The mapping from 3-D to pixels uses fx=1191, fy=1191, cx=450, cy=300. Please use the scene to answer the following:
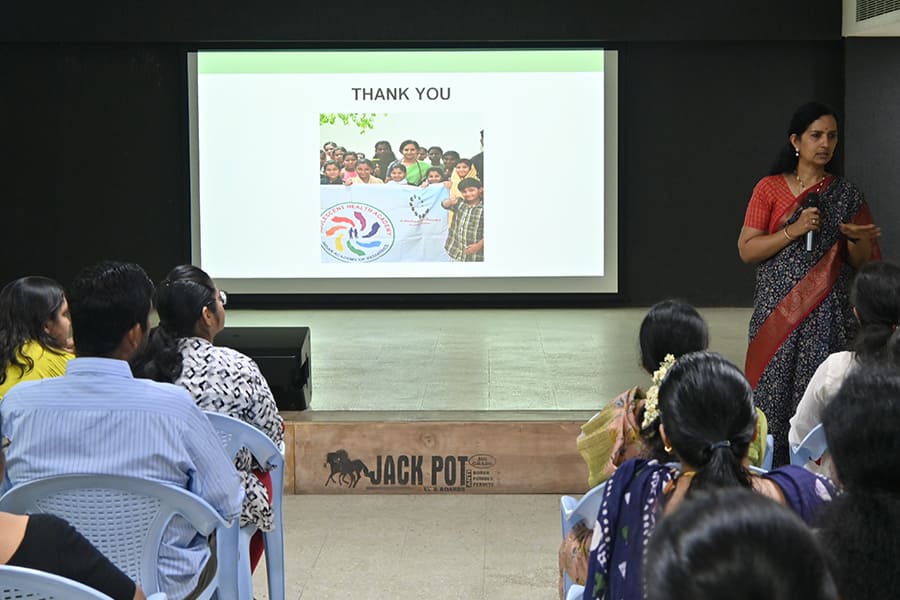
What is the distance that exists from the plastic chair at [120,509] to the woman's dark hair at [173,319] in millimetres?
618

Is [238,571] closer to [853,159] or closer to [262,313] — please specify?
[262,313]

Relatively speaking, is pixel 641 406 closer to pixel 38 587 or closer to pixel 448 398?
pixel 38 587

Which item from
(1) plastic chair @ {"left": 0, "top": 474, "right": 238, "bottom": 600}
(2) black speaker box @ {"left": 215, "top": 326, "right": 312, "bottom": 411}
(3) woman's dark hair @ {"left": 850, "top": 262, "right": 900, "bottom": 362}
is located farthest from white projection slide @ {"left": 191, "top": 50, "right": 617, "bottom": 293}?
(1) plastic chair @ {"left": 0, "top": 474, "right": 238, "bottom": 600}

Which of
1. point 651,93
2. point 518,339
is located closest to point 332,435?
point 518,339

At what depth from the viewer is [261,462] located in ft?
8.61

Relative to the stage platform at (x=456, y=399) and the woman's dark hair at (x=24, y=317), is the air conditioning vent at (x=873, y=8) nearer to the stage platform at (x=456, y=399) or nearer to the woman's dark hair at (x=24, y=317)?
the stage platform at (x=456, y=399)

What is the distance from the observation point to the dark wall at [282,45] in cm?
802

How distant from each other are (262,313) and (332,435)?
13.6ft

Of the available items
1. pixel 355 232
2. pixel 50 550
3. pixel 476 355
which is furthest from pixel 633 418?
pixel 355 232

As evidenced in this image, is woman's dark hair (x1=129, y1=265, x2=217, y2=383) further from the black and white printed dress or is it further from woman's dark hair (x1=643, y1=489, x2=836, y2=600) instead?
woman's dark hair (x1=643, y1=489, x2=836, y2=600)

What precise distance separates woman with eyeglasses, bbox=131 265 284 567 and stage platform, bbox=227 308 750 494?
1482mm

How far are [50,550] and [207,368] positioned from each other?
1177mm

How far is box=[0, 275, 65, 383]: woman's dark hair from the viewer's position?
2863 mm

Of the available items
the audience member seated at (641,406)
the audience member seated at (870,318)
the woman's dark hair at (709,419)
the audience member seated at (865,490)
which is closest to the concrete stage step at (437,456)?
the audience member seated at (870,318)
